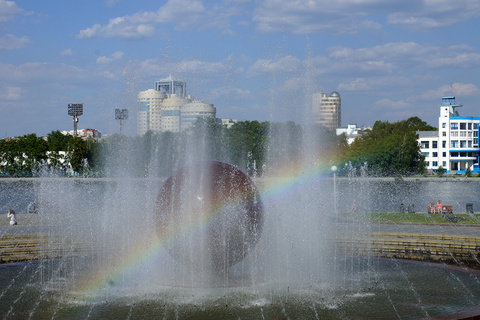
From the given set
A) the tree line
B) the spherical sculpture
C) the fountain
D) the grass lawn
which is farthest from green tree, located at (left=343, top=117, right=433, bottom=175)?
the spherical sculpture

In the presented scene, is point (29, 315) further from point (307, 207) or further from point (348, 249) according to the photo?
point (307, 207)

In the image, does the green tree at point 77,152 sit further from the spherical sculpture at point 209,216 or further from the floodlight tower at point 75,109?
the spherical sculpture at point 209,216

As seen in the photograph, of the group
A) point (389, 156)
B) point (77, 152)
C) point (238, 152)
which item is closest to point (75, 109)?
point (77, 152)

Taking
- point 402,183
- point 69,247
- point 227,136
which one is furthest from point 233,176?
point 227,136

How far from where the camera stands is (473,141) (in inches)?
Answer: 3942

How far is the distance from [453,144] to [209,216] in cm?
9607

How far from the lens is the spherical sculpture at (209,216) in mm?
11883

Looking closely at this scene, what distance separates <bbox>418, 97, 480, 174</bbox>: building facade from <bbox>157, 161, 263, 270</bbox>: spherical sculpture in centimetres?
9261

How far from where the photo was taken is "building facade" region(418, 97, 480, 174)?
10025 cm

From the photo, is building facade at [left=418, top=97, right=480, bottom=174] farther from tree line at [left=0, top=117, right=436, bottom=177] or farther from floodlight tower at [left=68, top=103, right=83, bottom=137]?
floodlight tower at [left=68, top=103, right=83, bottom=137]

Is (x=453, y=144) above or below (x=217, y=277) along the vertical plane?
above

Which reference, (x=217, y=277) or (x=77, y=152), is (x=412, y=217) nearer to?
(x=217, y=277)

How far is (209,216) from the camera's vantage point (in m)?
11.9

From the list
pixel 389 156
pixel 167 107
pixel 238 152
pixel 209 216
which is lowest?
pixel 209 216
